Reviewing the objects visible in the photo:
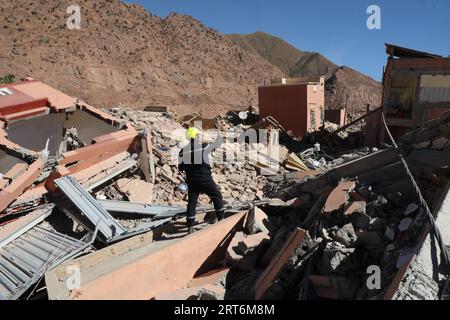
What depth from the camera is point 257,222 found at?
4.58 m

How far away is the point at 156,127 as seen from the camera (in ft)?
33.5

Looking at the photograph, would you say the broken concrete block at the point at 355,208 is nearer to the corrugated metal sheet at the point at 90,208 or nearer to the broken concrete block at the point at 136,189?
the corrugated metal sheet at the point at 90,208

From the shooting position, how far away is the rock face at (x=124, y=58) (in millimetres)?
24698

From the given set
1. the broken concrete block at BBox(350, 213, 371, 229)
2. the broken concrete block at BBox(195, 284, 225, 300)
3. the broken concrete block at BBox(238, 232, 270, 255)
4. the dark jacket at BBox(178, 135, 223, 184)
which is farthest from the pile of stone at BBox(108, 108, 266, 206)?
the broken concrete block at BBox(195, 284, 225, 300)

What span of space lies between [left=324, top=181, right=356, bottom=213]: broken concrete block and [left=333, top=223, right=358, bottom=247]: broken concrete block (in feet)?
1.54

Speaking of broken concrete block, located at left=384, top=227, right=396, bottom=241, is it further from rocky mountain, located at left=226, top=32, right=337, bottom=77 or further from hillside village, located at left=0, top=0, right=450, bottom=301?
rocky mountain, located at left=226, top=32, right=337, bottom=77

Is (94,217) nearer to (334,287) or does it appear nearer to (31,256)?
(31,256)

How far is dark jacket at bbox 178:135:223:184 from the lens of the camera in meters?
5.07

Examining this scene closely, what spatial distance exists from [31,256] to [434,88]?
11.3 metres

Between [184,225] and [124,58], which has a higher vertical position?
[124,58]

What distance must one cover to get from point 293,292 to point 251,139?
33.4 feet

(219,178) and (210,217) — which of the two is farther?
(219,178)

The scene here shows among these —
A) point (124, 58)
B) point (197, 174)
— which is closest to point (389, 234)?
point (197, 174)

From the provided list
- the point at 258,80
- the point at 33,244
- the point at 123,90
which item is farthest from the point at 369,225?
the point at 258,80
